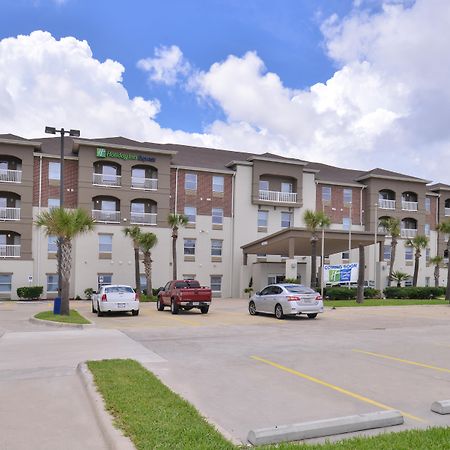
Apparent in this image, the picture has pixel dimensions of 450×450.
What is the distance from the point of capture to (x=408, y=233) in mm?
55188

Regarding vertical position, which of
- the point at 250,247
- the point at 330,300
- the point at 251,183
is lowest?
the point at 330,300

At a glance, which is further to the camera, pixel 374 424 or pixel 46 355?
pixel 46 355

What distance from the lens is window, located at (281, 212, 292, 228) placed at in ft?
162

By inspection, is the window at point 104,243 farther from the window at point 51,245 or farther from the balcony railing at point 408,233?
the balcony railing at point 408,233

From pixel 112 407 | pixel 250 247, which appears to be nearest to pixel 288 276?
pixel 250 247

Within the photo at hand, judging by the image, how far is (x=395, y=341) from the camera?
1415cm

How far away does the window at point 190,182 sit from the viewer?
46.1 metres

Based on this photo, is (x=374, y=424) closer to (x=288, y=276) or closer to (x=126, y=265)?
(x=288, y=276)

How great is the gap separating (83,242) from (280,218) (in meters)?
18.6

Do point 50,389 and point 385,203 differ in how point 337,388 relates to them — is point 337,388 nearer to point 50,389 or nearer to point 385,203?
point 50,389

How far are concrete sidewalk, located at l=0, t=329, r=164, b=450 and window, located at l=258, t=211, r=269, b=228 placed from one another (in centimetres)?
3397

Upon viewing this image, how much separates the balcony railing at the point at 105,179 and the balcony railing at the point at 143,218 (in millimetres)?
3013

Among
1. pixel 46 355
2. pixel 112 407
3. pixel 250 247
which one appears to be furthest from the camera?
pixel 250 247

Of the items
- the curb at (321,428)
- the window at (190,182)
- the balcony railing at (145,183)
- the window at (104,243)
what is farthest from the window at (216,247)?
the curb at (321,428)
